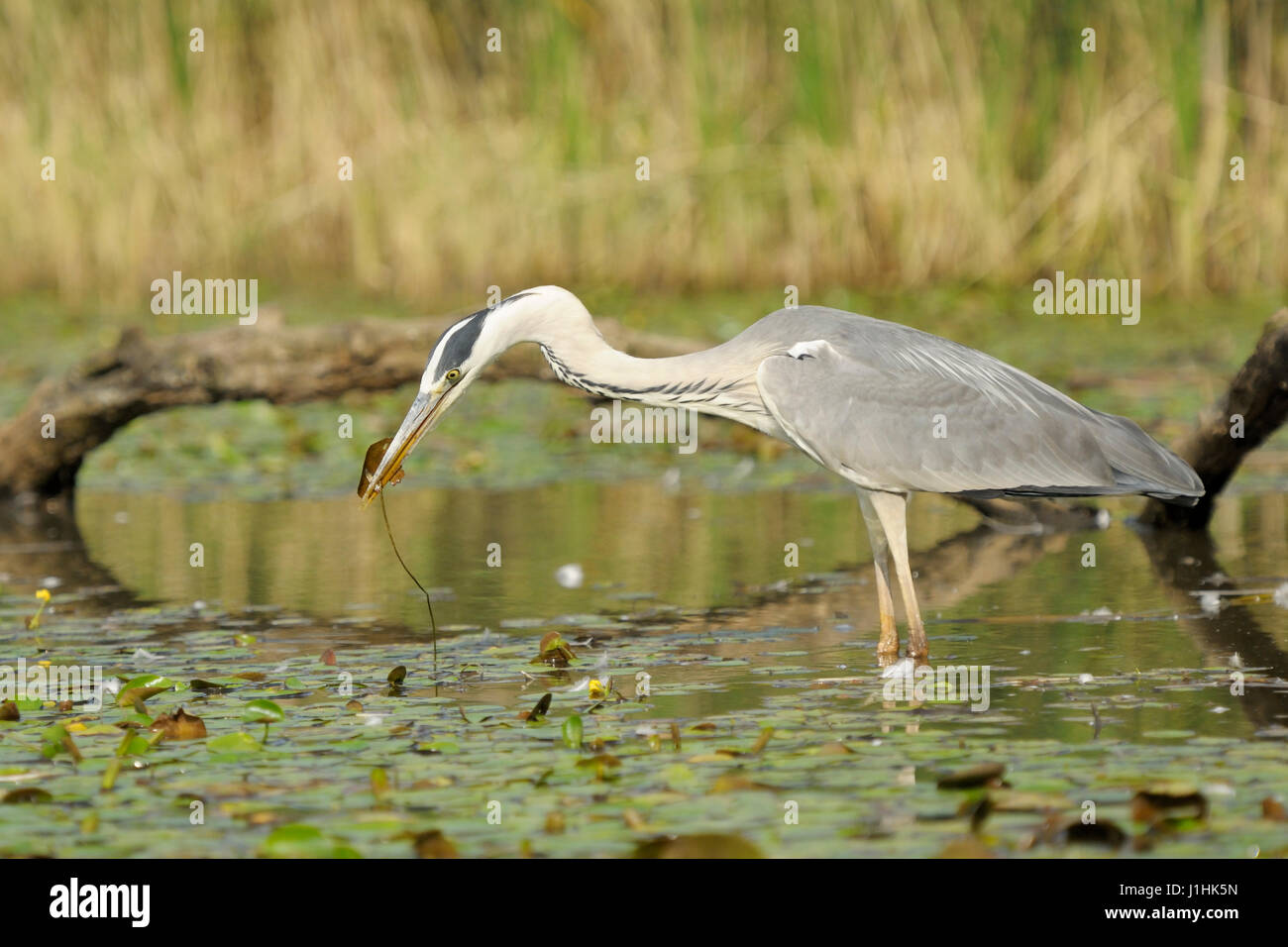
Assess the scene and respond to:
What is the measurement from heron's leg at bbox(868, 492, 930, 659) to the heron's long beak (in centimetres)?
158

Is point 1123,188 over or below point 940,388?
over

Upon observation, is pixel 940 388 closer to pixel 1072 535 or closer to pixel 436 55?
pixel 1072 535

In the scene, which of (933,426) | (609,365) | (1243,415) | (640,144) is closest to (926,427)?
(933,426)

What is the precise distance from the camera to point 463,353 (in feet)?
22.0

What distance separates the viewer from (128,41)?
17844 mm

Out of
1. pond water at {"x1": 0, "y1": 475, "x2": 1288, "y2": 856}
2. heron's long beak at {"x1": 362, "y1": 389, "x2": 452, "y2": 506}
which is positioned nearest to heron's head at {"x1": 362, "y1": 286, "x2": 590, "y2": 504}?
heron's long beak at {"x1": 362, "y1": 389, "x2": 452, "y2": 506}

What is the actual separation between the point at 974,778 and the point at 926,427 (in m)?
2.22

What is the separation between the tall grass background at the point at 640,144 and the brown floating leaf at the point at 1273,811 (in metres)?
10.9

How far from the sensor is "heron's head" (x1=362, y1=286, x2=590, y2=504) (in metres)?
6.68

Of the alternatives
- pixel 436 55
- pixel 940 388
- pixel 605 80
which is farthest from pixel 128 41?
pixel 940 388

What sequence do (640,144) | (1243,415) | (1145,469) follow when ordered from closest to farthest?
(1145,469) < (1243,415) < (640,144)

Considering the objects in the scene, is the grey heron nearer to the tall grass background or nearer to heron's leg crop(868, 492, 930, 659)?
heron's leg crop(868, 492, 930, 659)

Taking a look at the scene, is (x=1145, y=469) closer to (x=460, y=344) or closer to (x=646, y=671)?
(x=646, y=671)

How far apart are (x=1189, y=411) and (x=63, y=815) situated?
8.39 meters
